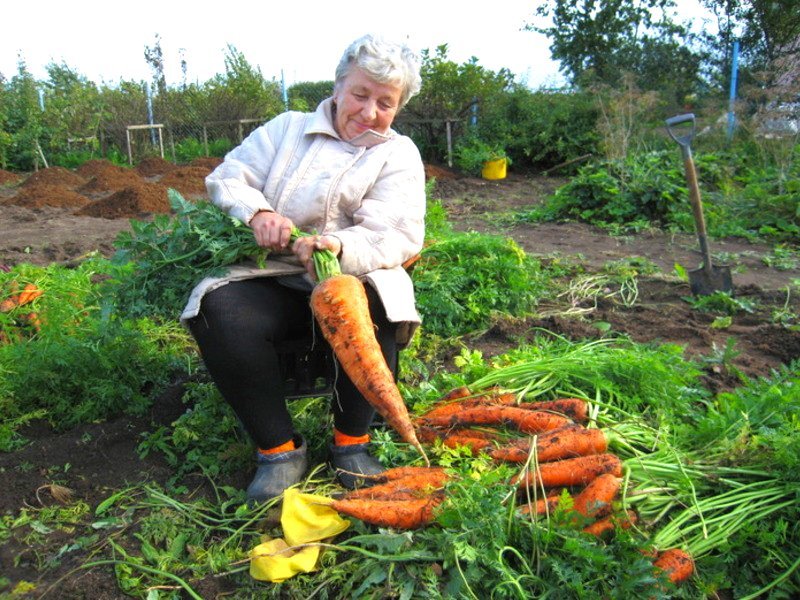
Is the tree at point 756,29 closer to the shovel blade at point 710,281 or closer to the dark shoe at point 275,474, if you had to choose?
the shovel blade at point 710,281

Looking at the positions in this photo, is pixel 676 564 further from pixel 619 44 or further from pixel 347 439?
pixel 619 44

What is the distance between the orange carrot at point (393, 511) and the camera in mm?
1925

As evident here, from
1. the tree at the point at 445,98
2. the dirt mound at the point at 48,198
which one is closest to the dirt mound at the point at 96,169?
the dirt mound at the point at 48,198

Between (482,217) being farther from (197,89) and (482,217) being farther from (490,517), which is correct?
(197,89)

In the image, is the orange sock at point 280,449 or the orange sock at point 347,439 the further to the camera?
the orange sock at point 347,439

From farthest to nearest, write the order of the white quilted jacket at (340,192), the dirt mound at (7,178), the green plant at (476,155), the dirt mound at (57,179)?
the dirt mound at (7,178), the green plant at (476,155), the dirt mound at (57,179), the white quilted jacket at (340,192)

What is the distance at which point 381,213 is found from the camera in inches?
95.0

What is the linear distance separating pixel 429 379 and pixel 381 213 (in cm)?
102

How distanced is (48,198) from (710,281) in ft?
29.0

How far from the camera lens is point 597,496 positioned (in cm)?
190

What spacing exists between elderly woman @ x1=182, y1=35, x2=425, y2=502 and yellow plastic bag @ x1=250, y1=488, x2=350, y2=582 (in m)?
0.22

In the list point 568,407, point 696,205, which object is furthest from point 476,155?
point 568,407

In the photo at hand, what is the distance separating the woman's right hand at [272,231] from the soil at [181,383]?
812mm

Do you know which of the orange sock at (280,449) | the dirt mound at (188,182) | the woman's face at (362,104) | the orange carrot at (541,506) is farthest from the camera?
the dirt mound at (188,182)
